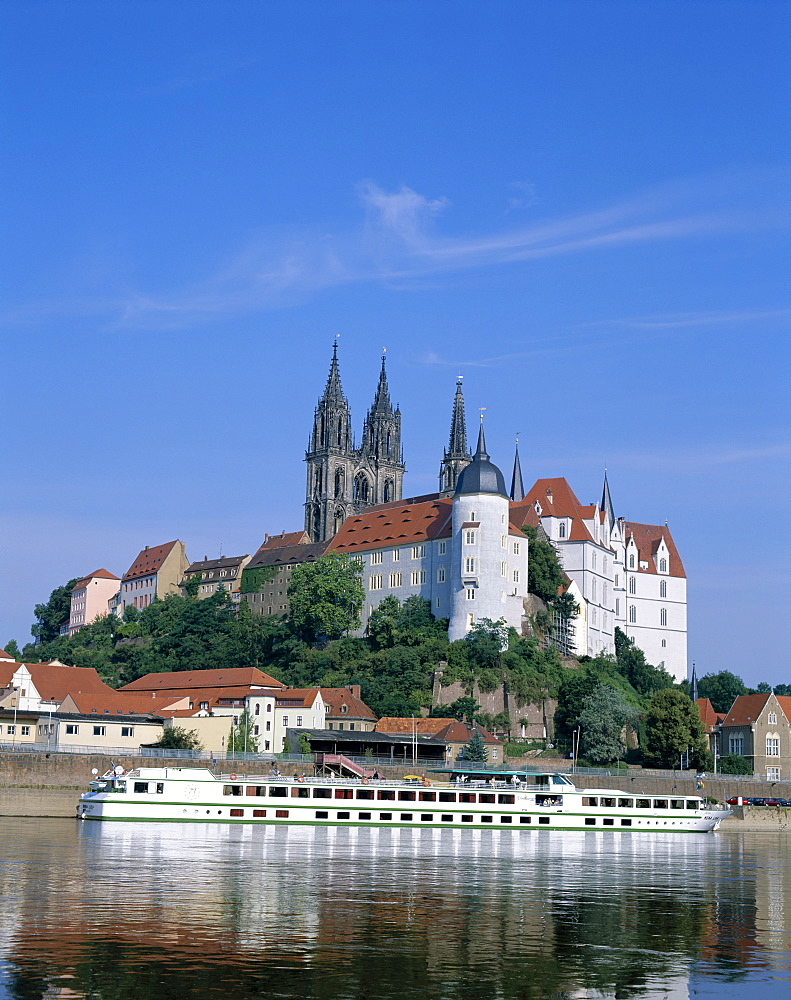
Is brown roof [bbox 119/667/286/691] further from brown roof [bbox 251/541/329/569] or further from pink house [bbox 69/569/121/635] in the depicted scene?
pink house [bbox 69/569/121/635]

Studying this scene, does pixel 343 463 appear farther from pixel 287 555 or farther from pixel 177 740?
pixel 177 740

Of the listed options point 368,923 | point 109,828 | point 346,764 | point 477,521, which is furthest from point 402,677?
point 368,923

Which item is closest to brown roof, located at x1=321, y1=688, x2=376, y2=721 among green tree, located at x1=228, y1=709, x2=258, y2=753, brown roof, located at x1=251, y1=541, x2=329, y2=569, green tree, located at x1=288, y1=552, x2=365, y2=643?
green tree, located at x1=228, y1=709, x2=258, y2=753

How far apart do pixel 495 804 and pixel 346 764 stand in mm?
17212

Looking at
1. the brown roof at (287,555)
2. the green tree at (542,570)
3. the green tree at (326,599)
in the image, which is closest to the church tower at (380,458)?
the brown roof at (287,555)

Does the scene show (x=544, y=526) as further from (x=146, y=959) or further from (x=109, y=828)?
(x=146, y=959)

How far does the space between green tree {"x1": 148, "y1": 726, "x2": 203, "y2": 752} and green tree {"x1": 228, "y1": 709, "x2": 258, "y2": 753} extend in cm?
256

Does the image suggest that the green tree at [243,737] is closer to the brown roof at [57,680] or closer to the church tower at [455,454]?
the brown roof at [57,680]

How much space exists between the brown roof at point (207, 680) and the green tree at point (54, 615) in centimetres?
5712

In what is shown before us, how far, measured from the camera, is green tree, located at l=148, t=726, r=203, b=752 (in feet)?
302

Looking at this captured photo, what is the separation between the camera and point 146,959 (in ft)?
74.8

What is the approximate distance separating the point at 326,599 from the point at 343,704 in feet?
83.2

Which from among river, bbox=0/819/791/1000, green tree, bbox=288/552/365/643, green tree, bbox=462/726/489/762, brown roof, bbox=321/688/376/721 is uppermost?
green tree, bbox=288/552/365/643

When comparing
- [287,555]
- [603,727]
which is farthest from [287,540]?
[603,727]
